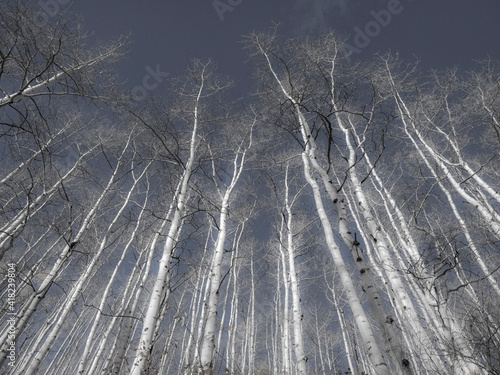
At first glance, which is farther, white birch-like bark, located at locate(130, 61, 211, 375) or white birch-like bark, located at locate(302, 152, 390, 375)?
white birch-like bark, located at locate(130, 61, 211, 375)

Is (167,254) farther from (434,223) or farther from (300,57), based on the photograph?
(434,223)

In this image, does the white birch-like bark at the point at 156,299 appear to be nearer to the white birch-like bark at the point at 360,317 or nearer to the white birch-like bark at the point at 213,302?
the white birch-like bark at the point at 213,302

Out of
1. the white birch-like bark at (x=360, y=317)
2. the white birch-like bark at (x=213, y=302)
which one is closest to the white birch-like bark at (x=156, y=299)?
the white birch-like bark at (x=213, y=302)

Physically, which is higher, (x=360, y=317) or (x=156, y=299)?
Answer: (x=156, y=299)

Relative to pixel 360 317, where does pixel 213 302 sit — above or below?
above

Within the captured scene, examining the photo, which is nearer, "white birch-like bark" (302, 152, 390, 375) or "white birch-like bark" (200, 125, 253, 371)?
"white birch-like bark" (302, 152, 390, 375)

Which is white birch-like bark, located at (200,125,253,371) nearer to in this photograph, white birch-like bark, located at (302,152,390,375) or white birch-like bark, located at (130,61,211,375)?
white birch-like bark, located at (130,61,211,375)

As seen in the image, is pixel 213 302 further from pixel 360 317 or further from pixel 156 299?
pixel 360 317

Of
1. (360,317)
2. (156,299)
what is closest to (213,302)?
(156,299)

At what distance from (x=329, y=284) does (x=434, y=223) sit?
230 inches

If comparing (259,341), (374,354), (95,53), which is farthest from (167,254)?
(259,341)

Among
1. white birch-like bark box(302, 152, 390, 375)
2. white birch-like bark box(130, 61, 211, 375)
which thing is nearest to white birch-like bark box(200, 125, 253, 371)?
white birch-like bark box(130, 61, 211, 375)

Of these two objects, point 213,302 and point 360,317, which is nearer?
point 360,317

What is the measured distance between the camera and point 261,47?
22.3 ft
